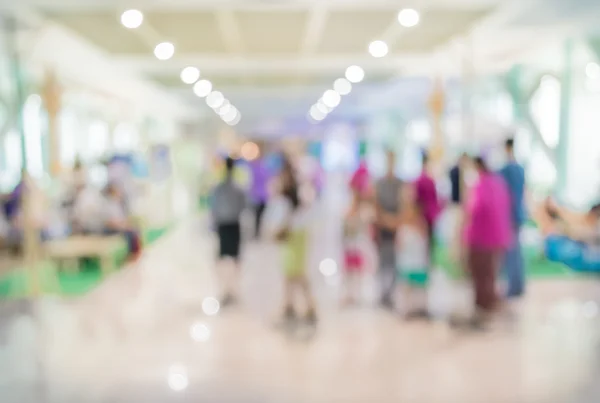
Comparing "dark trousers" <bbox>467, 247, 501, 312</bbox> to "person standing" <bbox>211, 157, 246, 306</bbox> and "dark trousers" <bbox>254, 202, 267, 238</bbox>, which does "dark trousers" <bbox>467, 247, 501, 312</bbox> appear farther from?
"dark trousers" <bbox>254, 202, 267, 238</bbox>

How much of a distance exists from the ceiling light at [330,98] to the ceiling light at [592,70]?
5.64 meters

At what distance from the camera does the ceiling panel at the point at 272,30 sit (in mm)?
7245

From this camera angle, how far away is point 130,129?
555 inches

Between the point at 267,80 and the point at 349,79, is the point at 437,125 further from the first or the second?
the point at 267,80

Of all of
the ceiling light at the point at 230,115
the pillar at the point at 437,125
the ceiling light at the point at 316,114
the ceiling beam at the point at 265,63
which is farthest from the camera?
the ceiling light at the point at 230,115

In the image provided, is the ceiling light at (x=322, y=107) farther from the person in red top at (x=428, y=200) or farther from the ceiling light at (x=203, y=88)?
the person in red top at (x=428, y=200)

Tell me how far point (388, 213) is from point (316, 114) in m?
11.6

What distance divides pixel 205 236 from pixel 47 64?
4853mm

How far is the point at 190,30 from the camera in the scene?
315 inches

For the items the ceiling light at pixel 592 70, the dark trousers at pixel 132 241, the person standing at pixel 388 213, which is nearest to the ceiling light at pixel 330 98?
the ceiling light at pixel 592 70

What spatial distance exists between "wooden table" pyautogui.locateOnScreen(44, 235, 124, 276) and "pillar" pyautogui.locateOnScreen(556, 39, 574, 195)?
22.9 feet

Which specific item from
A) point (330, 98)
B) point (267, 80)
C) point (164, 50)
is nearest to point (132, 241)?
point (164, 50)

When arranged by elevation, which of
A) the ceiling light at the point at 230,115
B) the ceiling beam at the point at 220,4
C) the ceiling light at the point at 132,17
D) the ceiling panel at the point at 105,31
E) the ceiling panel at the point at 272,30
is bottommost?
the ceiling light at the point at 132,17

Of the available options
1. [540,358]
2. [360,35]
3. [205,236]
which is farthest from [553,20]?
[205,236]
